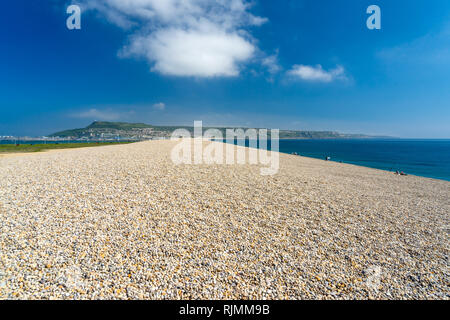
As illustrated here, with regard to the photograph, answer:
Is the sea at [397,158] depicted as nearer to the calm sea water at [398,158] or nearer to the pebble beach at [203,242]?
the calm sea water at [398,158]

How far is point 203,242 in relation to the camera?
505 centimetres

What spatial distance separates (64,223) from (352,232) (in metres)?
8.12

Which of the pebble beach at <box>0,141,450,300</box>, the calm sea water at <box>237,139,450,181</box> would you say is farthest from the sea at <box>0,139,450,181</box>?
the pebble beach at <box>0,141,450,300</box>

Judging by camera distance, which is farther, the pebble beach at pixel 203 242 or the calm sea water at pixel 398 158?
the calm sea water at pixel 398 158

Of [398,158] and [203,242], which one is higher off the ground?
[203,242]

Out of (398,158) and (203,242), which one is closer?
(203,242)

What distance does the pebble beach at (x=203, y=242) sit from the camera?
12.2ft

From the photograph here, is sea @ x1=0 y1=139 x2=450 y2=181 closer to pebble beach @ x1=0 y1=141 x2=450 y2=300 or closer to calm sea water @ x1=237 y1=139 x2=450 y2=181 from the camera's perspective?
calm sea water @ x1=237 y1=139 x2=450 y2=181

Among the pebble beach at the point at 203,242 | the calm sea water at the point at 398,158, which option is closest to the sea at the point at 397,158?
the calm sea water at the point at 398,158

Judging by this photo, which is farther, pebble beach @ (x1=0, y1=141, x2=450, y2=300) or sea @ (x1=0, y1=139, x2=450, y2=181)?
sea @ (x1=0, y1=139, x2=450, y2=181)

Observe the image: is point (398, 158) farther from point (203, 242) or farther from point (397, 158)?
point (203, 242)

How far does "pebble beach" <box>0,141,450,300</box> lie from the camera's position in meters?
3.73

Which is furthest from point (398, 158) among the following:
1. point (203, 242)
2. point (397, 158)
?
point (203, 242)

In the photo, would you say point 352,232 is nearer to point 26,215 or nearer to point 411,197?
point 411,197
